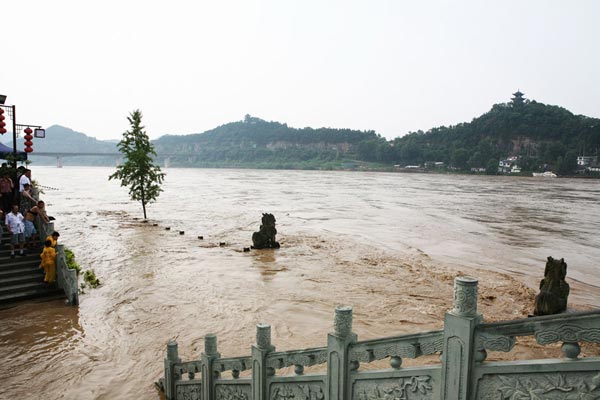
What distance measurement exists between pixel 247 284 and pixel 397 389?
12616mm

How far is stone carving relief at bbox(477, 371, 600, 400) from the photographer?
2.57m

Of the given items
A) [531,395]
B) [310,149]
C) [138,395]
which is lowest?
[138,395]

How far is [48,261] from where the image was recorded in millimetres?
11797

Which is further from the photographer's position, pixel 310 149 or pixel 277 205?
pixel 310 149

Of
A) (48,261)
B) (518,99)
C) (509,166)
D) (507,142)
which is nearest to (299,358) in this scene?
(48,261)

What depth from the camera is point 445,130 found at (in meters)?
140

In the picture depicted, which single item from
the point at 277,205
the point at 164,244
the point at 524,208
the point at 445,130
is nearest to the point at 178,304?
the point at 164,244

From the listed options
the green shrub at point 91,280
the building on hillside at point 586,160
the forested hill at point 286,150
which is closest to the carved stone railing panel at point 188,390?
the green shrub at point 91,280

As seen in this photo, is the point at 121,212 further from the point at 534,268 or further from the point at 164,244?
the point at 534,268

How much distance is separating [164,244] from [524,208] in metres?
37.3

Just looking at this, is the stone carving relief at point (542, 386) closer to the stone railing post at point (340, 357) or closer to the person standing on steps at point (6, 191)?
the stone railing post at point (340, 357)

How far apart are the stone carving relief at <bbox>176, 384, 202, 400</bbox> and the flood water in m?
1.59

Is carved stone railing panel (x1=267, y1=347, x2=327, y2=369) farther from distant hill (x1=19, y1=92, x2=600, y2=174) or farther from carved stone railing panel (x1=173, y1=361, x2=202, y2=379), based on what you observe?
distant hill (x1=19, y1=92, x2=600, y2=174)

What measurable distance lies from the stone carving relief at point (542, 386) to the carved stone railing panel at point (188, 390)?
15.1ft
